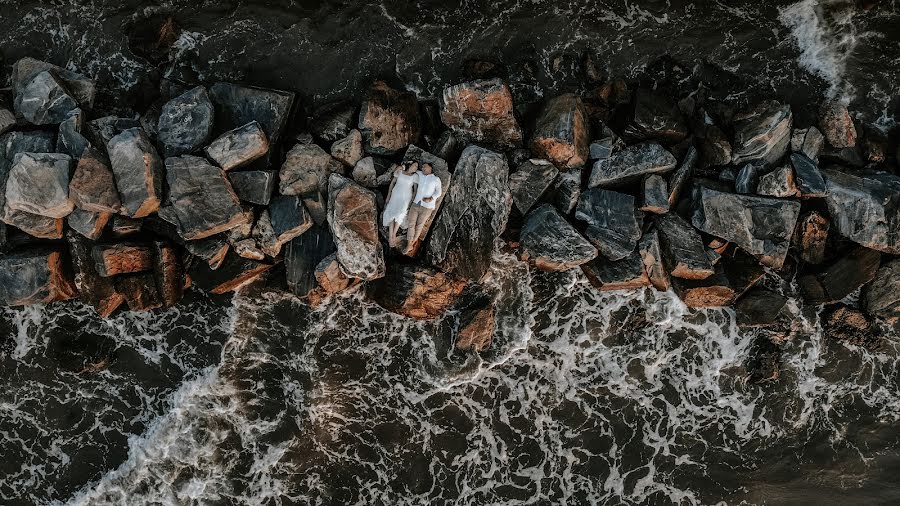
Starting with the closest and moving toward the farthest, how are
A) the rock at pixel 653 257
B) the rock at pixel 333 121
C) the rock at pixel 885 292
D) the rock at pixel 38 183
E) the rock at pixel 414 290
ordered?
the rock at pixel 38 183, the rock at pixel 333 121, the rock at pixel 414 290, the rock at pixel 653 257, the rock at pixel 885 292

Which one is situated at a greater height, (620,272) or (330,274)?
(620,272)

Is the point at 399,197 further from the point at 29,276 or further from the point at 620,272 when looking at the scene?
the point at 29,276

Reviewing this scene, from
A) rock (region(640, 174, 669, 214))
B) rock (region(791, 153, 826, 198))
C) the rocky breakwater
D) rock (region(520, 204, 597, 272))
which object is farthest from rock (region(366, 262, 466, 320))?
rock (region(791, 153, 826, 198))

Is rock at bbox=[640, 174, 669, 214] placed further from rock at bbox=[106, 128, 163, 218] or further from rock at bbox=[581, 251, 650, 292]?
rock at bbox=[106, 128, 163, 218]

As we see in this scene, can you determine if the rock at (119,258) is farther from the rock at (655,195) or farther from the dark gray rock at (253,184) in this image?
the rock at (655,195)

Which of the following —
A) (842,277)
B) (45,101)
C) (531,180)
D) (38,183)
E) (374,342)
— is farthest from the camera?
(374,342)

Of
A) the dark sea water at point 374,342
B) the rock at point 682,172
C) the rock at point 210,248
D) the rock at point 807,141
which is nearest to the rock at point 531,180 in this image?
the dark sea water at point 374,342

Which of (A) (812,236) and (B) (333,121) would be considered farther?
(A) (812,236)

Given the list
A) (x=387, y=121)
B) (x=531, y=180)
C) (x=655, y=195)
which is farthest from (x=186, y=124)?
(x=655, y=195)
